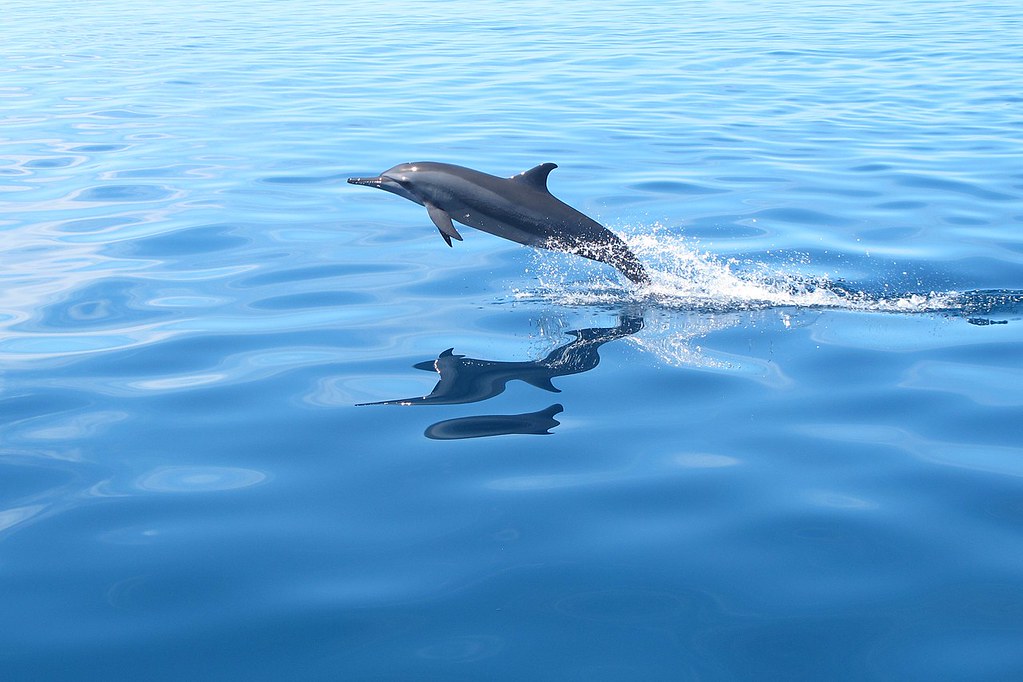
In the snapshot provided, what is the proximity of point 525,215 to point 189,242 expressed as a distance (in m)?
4.17

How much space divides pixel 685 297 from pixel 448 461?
397 centimetres

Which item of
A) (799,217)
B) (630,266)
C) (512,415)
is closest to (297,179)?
(799,217)

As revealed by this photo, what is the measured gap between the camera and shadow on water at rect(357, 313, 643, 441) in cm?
696

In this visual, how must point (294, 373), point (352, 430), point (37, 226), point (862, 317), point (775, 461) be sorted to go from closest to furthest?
point (775, 461), point (352, 430), point (294, 373), point (862, 317), point (37, 226)

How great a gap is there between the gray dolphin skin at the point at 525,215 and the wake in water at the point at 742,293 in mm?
343

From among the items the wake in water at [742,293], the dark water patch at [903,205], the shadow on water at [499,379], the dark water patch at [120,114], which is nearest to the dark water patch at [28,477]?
the shadow on water at [499,379]

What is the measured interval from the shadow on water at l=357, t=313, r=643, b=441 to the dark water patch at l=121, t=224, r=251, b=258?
13.9 ft

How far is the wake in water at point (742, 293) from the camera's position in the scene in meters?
9.53

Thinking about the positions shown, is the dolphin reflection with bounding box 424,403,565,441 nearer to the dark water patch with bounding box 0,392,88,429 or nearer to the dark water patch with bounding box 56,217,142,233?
the dark water patch with bounding box 0,392,88,429

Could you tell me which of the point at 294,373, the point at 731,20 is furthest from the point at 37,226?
the point at 731,20

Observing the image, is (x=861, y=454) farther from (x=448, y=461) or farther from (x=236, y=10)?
(x=236, y=10)

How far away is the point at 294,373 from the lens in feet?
26.7

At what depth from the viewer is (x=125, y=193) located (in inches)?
563

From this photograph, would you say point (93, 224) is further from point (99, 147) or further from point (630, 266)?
point (630, 266)
